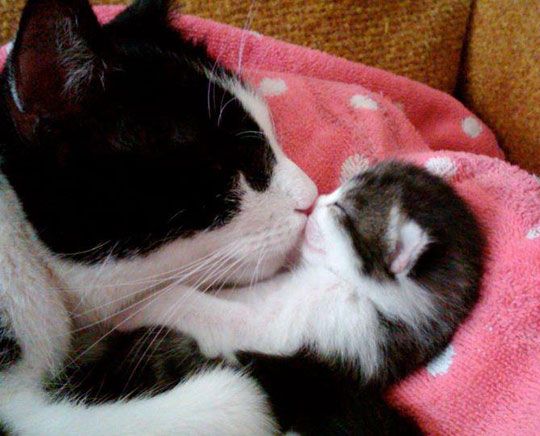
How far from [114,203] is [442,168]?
0.68 meters

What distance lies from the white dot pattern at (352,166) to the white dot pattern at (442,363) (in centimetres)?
43

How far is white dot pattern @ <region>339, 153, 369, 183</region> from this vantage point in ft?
3.79

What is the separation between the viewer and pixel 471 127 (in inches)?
53.1

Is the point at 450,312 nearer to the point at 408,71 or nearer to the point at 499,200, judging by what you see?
the point at 499,200

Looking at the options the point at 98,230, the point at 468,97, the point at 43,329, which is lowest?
the point at 468,97

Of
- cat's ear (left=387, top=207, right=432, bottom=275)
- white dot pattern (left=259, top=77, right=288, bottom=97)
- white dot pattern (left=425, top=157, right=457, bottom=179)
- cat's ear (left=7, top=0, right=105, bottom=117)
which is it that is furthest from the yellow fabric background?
cat's ear (left=7, top=0, right=105, bottom=117)

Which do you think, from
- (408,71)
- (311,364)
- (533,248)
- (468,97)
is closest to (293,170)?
(311,364)

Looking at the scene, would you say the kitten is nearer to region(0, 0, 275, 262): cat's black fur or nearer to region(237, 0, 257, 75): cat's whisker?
region(0, 0, 275, 262): cat's black fur

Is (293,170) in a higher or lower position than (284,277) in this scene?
higher

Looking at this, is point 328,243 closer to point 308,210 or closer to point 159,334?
point 308,210

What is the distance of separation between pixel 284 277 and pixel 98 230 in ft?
1.27

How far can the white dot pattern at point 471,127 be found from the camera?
1.34 metres

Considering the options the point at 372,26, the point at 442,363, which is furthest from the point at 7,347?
the point at 372,26

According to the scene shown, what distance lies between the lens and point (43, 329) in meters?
0.80
